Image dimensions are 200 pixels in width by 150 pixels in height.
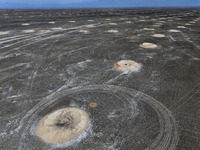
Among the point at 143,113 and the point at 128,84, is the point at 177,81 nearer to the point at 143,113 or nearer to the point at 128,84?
the point at 128,84

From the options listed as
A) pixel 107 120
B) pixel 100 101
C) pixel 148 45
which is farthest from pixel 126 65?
pixel 148 45

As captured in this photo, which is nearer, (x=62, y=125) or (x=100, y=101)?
(x=62, y=125)

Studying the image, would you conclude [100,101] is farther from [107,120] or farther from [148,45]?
[148,45]

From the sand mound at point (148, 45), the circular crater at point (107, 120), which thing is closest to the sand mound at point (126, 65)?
the circular crater at point (107, 120)

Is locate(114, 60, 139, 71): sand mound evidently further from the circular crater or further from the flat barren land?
the circular crater

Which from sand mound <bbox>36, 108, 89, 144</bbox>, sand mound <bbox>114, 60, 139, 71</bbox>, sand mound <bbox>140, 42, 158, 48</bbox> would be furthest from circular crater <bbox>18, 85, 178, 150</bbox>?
sand mound <bbox>140, 42, 158, 48</bbox>

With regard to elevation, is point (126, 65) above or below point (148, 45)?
below

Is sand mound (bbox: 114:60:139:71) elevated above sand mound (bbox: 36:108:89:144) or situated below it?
above

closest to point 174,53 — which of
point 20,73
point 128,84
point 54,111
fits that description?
point 128,84

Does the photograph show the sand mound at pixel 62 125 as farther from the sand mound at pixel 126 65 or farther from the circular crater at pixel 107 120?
the sand mound at pixel 126 65
